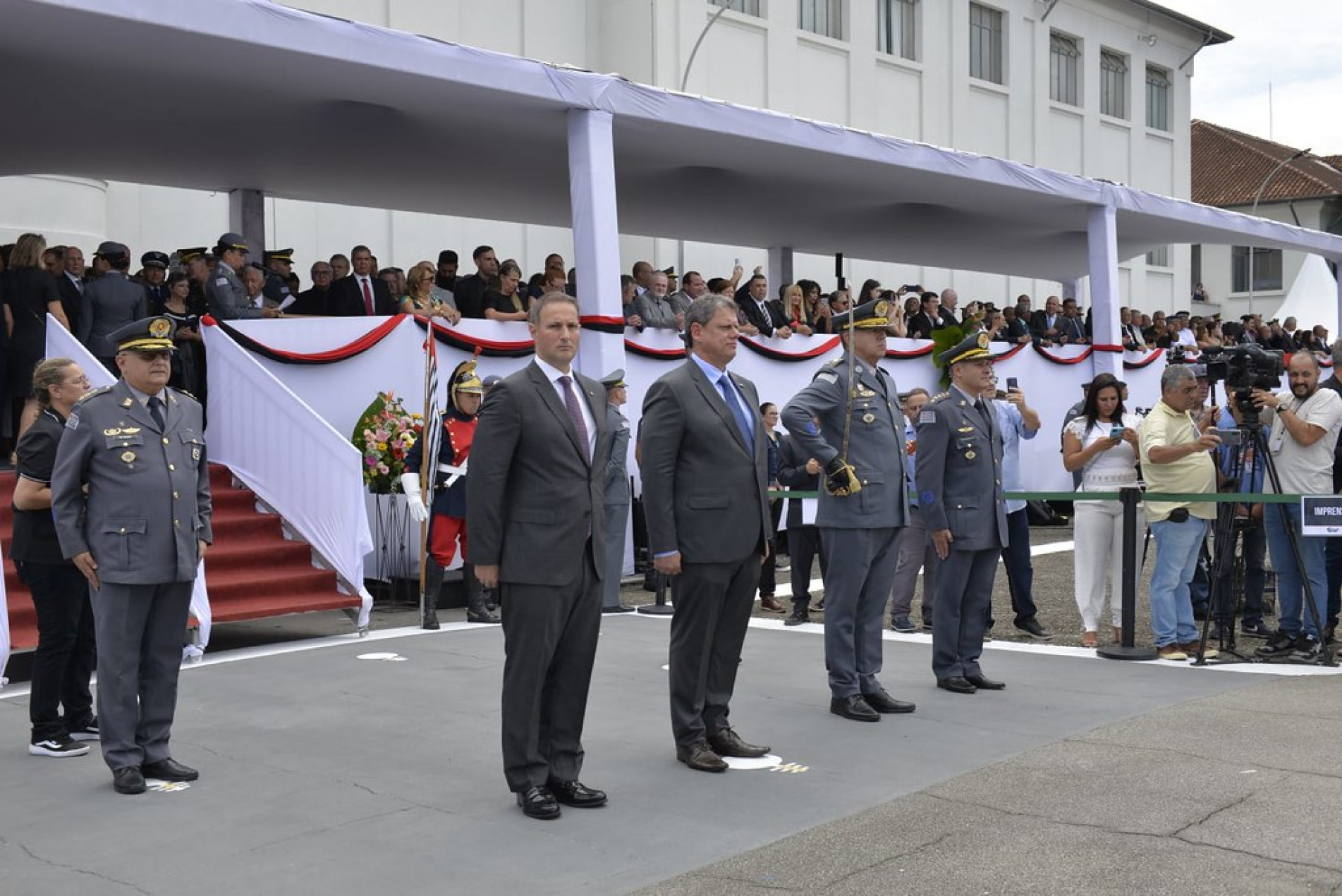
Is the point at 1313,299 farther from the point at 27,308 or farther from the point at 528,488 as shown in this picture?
the point at 528,488

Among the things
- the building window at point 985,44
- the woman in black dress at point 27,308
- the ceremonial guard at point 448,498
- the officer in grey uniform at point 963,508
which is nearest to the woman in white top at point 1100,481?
the officer in grey uniform at point 963,508

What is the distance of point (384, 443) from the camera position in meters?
12.2

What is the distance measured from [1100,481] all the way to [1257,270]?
5249cm

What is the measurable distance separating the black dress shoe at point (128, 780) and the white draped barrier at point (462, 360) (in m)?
6.11

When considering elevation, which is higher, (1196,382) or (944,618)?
(1196,382)

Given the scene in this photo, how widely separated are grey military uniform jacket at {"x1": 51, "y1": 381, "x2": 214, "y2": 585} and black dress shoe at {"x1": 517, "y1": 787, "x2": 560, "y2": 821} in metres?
1.85

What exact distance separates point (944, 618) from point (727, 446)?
A: 2.30 m

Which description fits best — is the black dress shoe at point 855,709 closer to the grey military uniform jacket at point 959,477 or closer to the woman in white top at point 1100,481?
the grey military uniform jacket at point 959,477

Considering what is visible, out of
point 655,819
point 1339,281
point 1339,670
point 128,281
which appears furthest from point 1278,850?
point 1339,281

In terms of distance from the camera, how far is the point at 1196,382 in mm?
9000

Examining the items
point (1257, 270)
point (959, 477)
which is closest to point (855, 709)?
point (959, 477)

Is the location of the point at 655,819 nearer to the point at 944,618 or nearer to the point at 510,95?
the point at 944,618

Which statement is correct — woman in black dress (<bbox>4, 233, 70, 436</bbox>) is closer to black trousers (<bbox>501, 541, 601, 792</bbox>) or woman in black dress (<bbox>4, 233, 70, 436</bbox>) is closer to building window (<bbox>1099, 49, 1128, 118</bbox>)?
black trousers (<bbox>501, 541, 601, 792</bbox>)

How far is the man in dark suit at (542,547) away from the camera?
5508 millimetres
